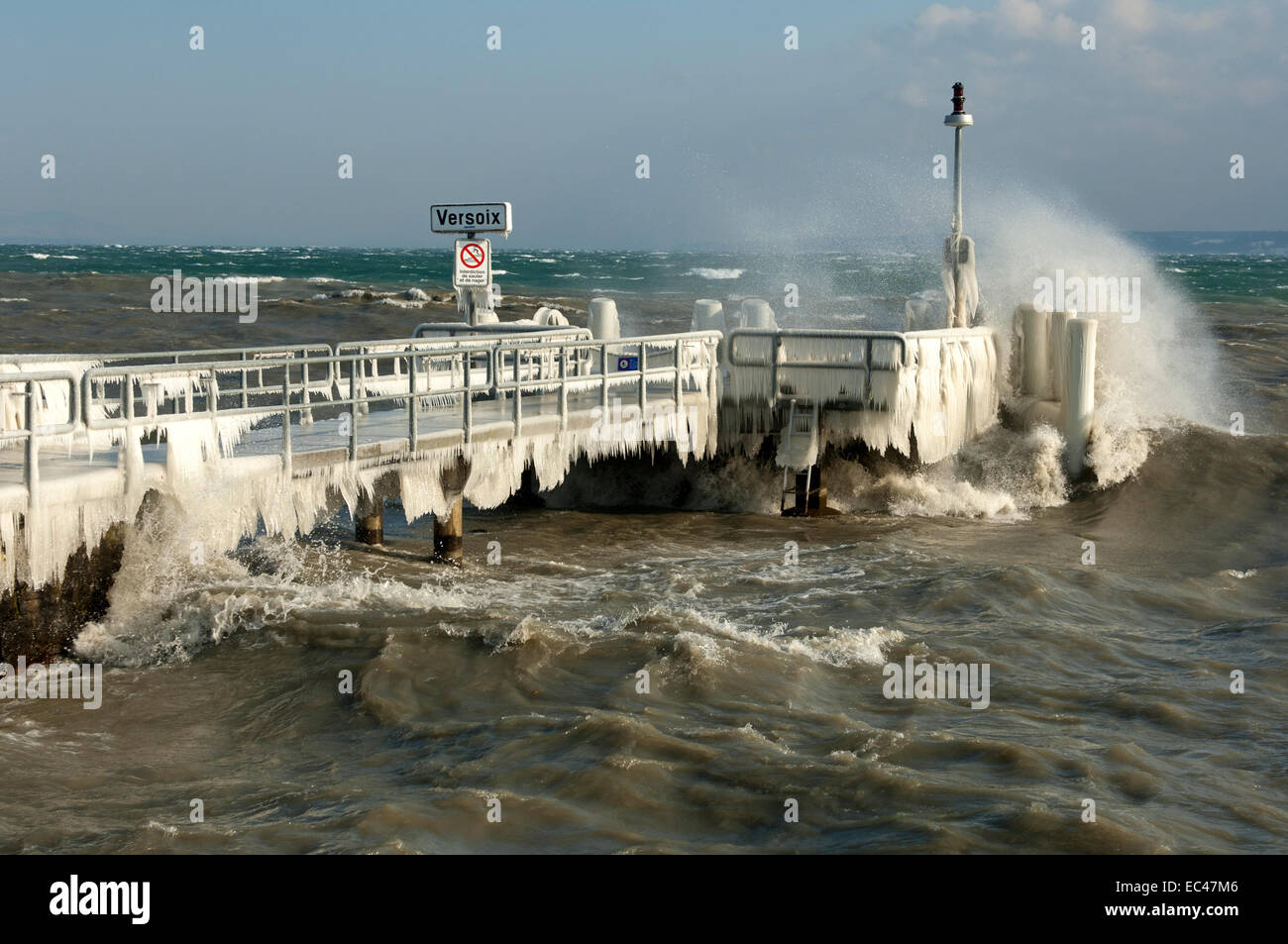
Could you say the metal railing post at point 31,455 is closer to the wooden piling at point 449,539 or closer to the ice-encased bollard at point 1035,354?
the wooden piling at point 449,539

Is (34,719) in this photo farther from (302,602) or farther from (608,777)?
(608,777)

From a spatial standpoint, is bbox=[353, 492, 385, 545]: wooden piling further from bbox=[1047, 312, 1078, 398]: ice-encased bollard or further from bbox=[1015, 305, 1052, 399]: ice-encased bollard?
bbox=[1015, 305, 1052, 399]: ice-encased bollard

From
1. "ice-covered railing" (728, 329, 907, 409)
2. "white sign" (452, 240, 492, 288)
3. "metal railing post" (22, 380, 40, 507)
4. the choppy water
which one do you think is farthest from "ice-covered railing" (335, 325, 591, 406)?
"metal railing post" (22, 380, 40, 507)

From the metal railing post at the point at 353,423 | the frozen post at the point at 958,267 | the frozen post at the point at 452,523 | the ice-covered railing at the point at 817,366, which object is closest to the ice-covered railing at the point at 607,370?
the ice-covered railing at the point at 817,366

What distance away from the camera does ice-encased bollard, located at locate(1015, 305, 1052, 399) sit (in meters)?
20.7

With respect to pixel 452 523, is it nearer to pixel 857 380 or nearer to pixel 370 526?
pixel 370 526

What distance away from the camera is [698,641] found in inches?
438

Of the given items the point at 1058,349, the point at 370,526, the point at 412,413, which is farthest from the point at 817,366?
the point at 412,413

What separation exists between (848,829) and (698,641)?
11.1 feet

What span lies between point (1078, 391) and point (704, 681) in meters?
11.2

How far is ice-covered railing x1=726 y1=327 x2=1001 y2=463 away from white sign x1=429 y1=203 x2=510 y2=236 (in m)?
3.42

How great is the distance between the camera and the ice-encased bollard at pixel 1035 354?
20.7 m

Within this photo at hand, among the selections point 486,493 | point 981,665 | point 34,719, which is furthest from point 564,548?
point 34,719
